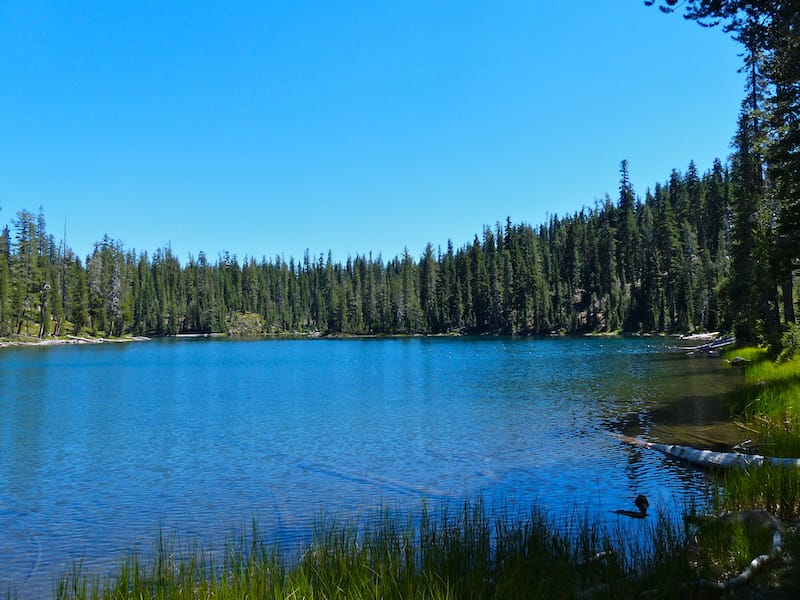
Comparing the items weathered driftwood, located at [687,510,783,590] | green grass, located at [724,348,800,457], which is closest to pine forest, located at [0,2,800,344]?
green grass, located at [724,348,800,457]

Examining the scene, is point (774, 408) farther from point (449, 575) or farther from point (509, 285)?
point (509, 285)

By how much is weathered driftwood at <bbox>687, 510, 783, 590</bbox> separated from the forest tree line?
264 feet

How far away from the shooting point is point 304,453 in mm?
23297

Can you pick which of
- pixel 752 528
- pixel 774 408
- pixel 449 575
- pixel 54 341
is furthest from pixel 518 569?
pixel 54 341

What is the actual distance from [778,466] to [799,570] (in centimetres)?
461

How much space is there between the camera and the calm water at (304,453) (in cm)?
1498

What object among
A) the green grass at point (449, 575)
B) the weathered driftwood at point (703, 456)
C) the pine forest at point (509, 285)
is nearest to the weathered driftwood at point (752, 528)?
the green grass at point (449, 575)

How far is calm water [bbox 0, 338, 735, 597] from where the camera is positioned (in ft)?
49.1

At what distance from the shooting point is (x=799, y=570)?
24.1ft

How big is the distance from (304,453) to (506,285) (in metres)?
131

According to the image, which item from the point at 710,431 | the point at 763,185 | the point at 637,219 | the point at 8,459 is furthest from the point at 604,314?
the point at 8,459

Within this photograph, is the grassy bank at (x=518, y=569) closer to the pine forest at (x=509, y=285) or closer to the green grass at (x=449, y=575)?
the green grass at (x=449, y=575)

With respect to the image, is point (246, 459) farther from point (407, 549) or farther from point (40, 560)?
point (407, 549)

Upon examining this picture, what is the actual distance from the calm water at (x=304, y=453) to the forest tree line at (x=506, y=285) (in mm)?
59146
